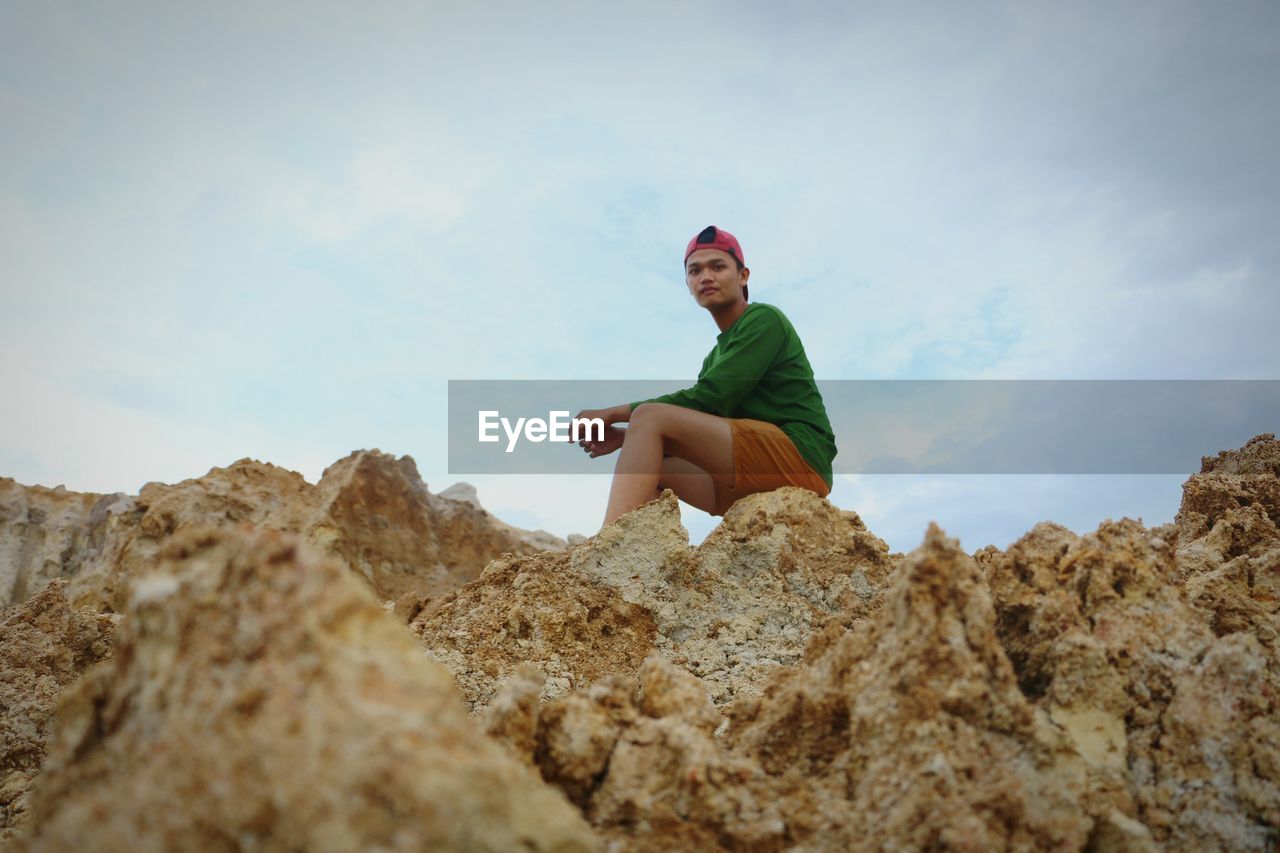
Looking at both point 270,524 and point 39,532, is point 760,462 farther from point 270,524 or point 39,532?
point 39,532

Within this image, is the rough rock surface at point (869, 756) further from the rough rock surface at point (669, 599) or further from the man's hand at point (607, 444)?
the man's hand at point (607, 444)

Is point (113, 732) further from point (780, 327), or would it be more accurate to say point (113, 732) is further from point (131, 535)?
point (131, 535)

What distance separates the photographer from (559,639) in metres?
3.88

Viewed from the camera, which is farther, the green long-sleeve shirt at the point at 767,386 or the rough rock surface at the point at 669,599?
the green long-sleeve shirt at the point at 767,386

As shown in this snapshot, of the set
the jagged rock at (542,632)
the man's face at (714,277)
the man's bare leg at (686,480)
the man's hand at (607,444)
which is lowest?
the jagged rock at (542,632)

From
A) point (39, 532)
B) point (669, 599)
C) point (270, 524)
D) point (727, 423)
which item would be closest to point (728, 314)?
point (727, 423)

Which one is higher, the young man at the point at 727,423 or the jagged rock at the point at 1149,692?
the young man at the point at 727,423

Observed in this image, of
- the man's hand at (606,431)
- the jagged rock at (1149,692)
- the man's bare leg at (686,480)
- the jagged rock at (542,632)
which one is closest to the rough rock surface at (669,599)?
the jagged rock at (542,632)

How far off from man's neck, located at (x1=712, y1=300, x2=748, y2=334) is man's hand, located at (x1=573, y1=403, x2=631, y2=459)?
2.89 ft

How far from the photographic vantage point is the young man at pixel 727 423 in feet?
15.3

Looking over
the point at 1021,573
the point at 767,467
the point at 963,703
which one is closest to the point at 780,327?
the point at 767,467

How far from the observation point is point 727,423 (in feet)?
15.5

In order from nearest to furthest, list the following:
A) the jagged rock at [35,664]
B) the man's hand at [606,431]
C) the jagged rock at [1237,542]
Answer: the jagged rock at [1237,542]
the jagged rock at [35,664]
the man's hand at [606,431]

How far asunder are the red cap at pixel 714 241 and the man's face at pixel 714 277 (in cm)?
2
